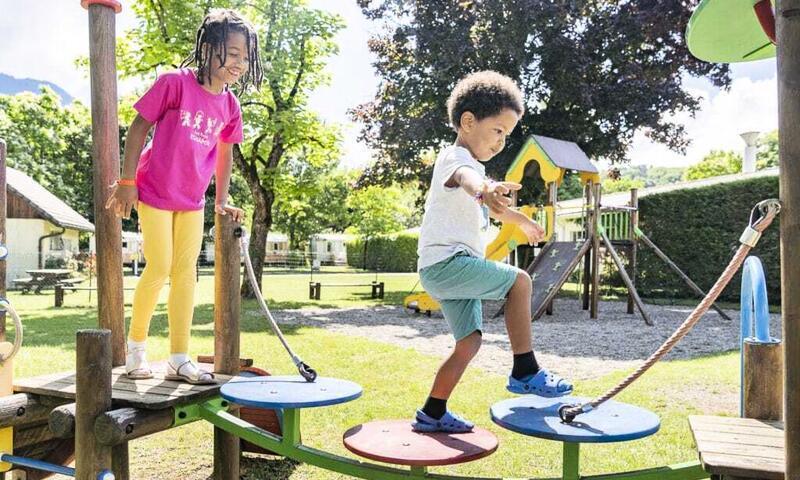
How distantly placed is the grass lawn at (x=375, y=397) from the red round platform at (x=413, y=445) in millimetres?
1449

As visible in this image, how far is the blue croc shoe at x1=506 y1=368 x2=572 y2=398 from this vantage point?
2654mm

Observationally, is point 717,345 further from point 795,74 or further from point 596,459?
point 795,74

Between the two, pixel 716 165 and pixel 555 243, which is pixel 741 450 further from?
pixel 716 165

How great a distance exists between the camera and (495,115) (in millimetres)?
2773

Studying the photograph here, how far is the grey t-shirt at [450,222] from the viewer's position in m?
2.75

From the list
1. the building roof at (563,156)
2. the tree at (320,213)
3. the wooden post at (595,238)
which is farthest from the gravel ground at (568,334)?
the tree at (320,213)

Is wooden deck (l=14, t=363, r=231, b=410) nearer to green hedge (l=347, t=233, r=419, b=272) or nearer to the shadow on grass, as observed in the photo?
the shadow on grass

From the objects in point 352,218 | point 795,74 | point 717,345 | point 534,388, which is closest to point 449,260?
point 534,388

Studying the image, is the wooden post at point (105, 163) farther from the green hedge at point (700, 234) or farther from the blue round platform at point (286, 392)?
the green hedge at point (700, 234)

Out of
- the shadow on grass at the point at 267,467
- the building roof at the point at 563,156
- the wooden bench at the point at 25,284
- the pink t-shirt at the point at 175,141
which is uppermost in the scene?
the building roof at the point at 563,156

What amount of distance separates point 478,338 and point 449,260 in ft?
1.21

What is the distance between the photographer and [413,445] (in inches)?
101

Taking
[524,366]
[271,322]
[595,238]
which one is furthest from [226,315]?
[595,238]

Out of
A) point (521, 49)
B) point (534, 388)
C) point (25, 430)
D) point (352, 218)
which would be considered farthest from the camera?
point (352, 218)
